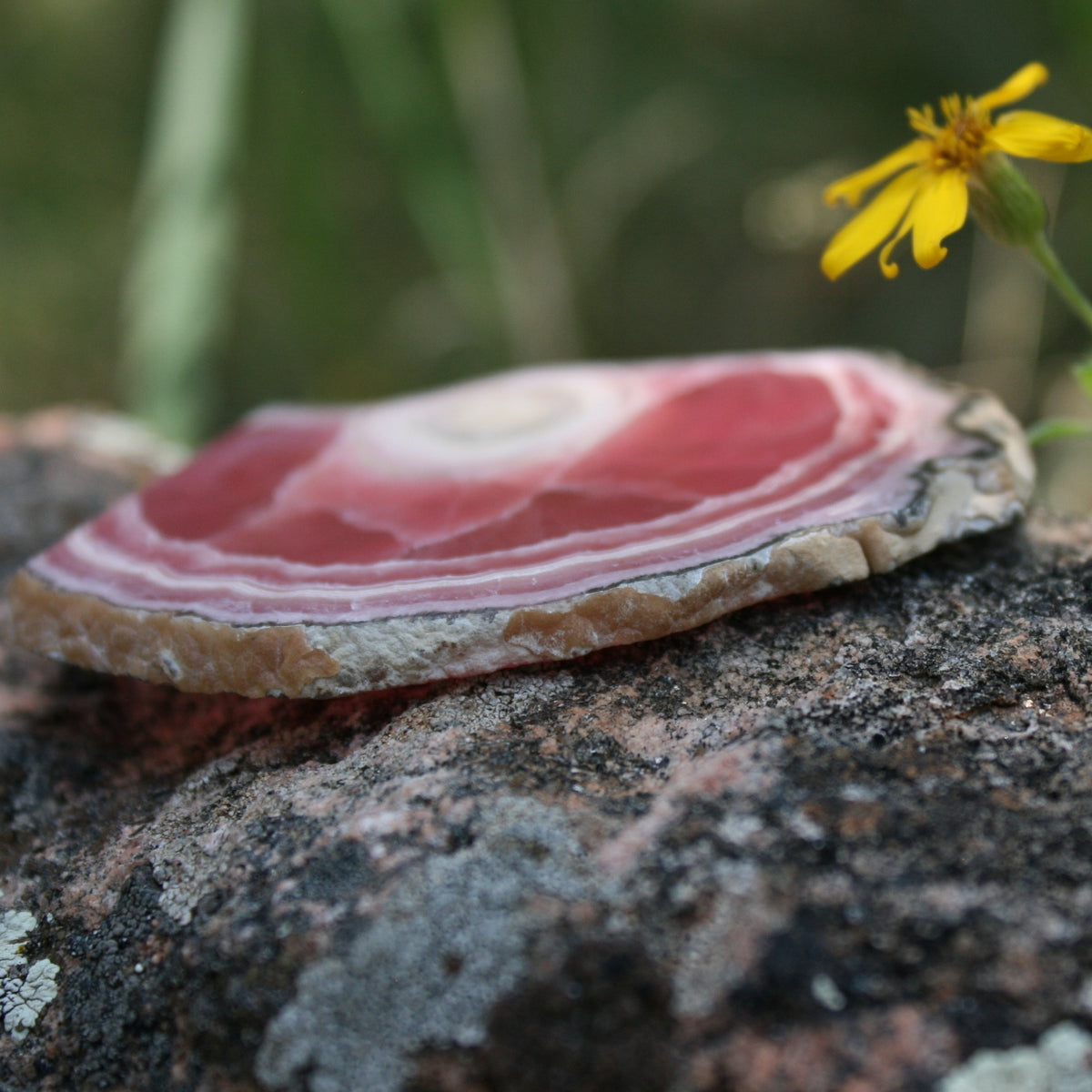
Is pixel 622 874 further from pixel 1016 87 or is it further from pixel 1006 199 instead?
pixel 1016 87

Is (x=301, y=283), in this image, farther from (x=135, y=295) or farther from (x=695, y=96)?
(x=695, y=96)

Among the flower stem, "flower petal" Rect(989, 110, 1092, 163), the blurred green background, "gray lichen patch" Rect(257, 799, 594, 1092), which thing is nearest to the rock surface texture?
"gray lichen patch" Rect(257, 799, 594, 1092)

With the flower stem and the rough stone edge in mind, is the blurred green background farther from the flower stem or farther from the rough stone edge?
the rough stone edge

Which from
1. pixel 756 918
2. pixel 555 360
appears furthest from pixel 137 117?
pixel 756 918

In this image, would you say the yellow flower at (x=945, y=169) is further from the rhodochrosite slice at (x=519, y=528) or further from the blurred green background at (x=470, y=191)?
the blurred green background at (x=470, y=191)

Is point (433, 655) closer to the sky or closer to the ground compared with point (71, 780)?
closer to the sky

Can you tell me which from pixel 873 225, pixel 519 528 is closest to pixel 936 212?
pixel 873 225

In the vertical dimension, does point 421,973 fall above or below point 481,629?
below
